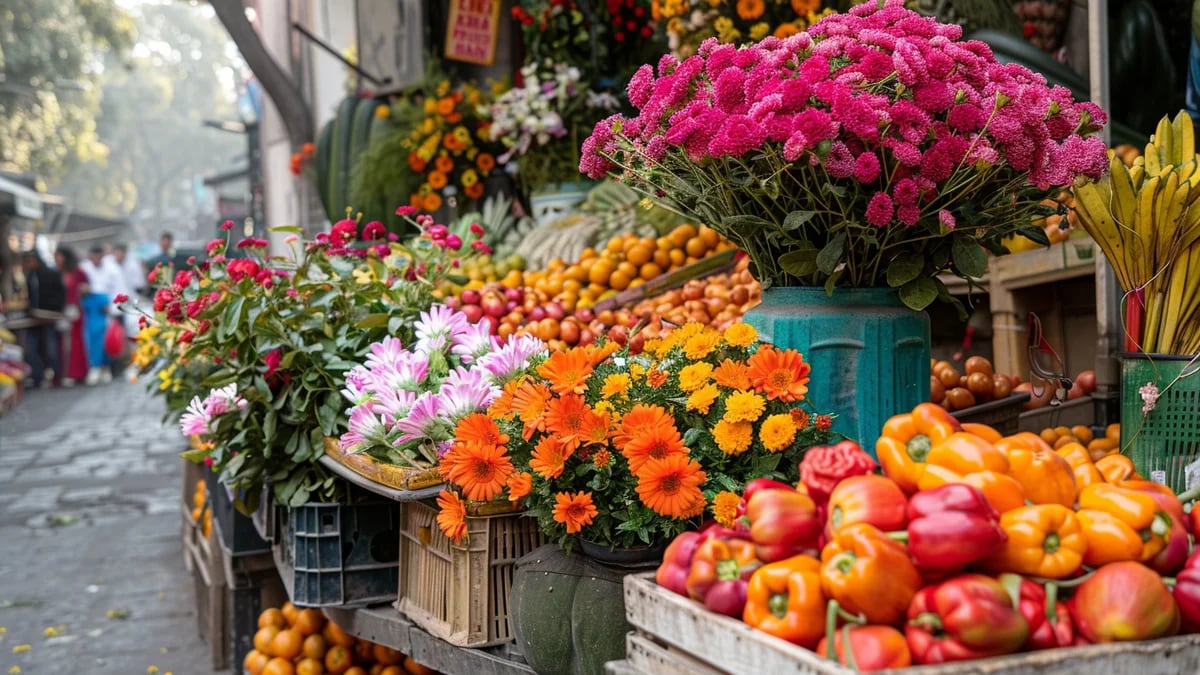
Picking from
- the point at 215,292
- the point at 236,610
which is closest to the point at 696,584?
the point at 215,292

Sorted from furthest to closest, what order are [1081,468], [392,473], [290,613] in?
[290,613] < [392,473] < [1081,468]

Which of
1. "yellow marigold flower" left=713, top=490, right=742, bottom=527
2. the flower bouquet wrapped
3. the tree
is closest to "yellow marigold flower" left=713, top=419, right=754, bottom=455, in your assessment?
the flower bouquet wrapped

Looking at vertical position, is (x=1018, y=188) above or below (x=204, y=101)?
below

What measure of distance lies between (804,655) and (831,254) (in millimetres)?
1104

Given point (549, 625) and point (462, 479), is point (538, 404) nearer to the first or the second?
point (462, 479)

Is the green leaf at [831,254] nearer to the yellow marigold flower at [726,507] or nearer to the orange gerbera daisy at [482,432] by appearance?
the yellow marigold flower at [726,507]

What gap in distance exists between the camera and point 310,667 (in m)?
3.90

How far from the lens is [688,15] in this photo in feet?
18.8

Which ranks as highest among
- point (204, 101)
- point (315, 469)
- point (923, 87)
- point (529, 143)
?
point (204, 101)

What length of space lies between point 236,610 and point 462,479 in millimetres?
2470

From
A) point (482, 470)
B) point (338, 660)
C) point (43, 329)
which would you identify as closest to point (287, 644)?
point (338, 660)

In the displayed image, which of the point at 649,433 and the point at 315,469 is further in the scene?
the point at 315,469

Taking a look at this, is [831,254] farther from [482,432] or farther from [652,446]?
[482,432]

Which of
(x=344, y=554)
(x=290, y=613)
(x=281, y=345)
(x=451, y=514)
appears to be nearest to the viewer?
(x=451, y=514)
